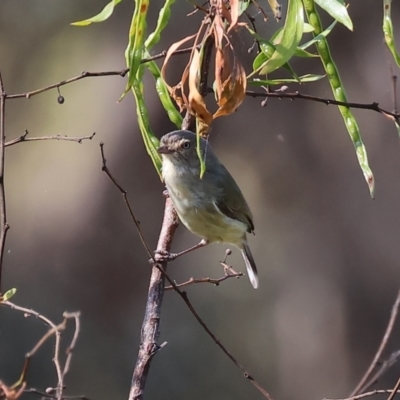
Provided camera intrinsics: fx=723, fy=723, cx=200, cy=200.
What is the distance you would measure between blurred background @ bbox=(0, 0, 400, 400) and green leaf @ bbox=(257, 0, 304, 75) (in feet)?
13.5

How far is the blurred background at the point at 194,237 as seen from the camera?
20.3 feet

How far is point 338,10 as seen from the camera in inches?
76.9

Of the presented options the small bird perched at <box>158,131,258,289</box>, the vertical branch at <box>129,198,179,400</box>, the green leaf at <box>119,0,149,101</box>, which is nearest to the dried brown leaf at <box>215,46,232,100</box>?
the green leaf at <box>119,0,149,101</box>

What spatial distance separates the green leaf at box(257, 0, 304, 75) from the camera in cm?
195

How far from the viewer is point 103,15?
2092 millimetres

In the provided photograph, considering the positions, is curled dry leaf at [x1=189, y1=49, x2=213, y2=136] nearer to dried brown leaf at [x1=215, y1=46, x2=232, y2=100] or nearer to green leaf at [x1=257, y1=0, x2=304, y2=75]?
dried brown leaf at [x1=215, y1=46, x2=232, y2=100]

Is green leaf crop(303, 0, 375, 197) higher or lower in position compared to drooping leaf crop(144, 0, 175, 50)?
lower

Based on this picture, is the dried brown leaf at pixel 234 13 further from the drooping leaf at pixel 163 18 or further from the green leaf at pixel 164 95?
the green leaf at pixel 164 95

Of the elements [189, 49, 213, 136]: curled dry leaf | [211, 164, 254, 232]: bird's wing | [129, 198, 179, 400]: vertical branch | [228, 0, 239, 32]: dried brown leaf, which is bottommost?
[129, 198, 179, 400]: vertical branch

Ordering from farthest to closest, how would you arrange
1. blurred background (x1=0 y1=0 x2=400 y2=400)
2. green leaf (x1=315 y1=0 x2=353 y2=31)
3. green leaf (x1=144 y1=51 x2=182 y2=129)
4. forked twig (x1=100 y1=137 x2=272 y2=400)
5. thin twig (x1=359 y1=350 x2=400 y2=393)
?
blurred background (x1=0 y1=0 x2=400 y2=400) < thin twig (x1=359 y1=350 x2=400 y2=393) < green leaf (x1=144 y1=51 x2=182 y2=129) < forked twig (x1=100 y1=137 x2=272 y2=400) < green leaf (x1=315 y1=0 x2=353 y2=31)

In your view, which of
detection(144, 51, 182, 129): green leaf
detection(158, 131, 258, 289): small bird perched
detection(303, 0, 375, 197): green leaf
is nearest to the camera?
detection(303, 0, 375, 197): green leaf

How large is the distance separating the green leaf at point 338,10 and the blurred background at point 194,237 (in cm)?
411

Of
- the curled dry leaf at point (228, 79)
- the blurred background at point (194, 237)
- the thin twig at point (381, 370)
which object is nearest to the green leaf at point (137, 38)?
the curled dry leaf at point (228, 79)

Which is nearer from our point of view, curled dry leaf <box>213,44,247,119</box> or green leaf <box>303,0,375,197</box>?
curled dry leaf <box>213,44,247,119</box>
